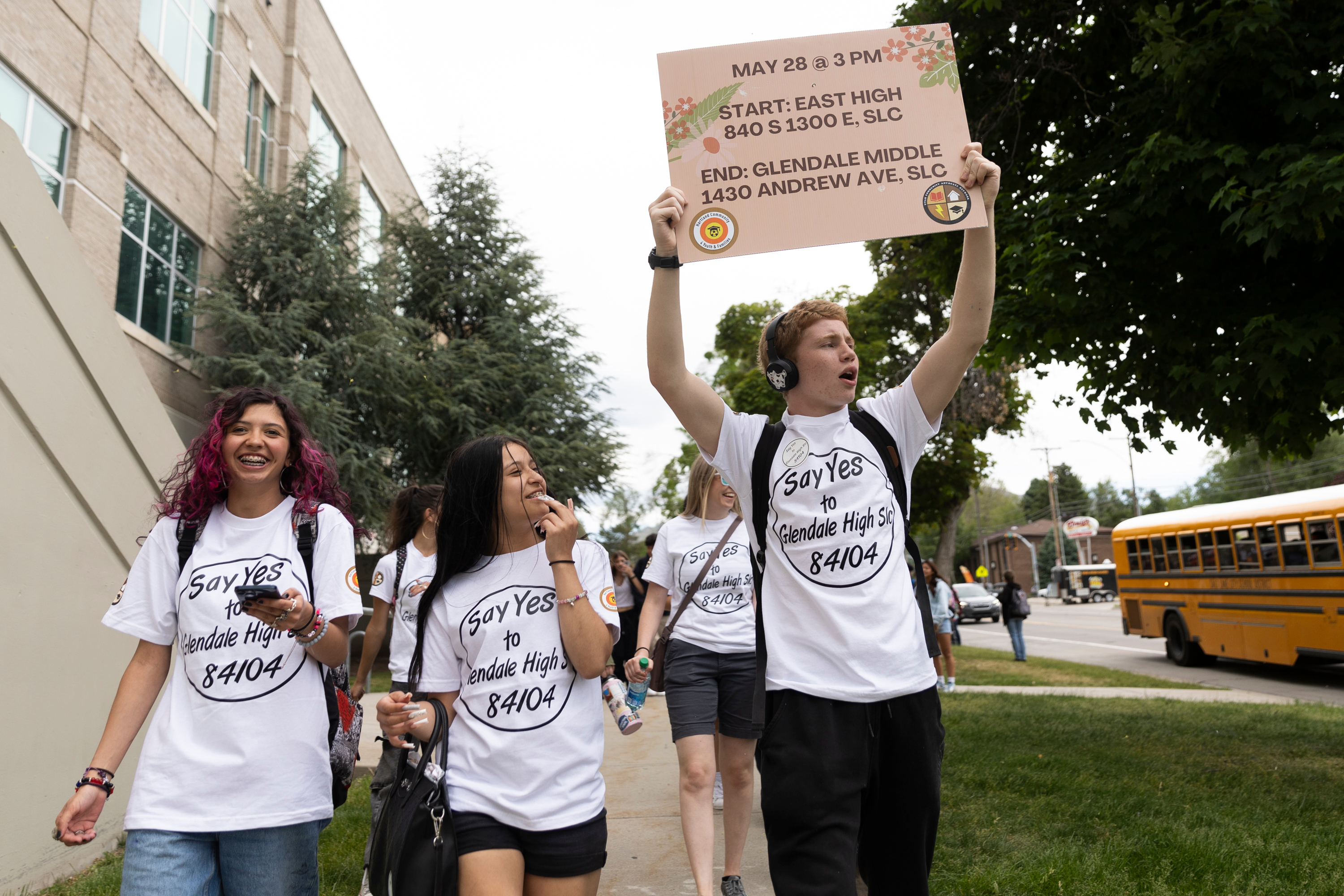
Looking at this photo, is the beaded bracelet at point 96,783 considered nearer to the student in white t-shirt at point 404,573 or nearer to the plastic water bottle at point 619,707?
the plastic water bottle at point 619,707

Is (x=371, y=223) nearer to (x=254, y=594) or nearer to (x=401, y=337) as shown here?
(x=401, y=337)

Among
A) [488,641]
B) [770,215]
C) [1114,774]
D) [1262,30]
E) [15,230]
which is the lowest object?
[1114,774]

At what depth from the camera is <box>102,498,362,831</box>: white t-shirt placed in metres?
2.47

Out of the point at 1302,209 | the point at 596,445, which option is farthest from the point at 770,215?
the point at 596,445

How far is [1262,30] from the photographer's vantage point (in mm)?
6066

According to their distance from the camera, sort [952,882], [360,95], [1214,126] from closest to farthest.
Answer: [952,882] < [1214,126] < [360,95]

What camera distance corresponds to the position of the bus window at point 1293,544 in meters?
13.9

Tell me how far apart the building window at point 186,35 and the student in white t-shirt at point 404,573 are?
12811mm

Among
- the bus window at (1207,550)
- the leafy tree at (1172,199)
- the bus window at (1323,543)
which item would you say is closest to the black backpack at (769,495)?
the leafy tree at (1172,199)

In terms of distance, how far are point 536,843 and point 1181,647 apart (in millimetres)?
18271

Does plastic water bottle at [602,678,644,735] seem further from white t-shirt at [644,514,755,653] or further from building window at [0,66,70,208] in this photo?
A: building window at [0,66,70,208]

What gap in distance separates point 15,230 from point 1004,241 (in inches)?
269

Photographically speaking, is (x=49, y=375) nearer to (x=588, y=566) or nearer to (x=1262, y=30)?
(x=588, y=566)

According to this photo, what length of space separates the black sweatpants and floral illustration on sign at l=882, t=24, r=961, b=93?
5.86 feet
